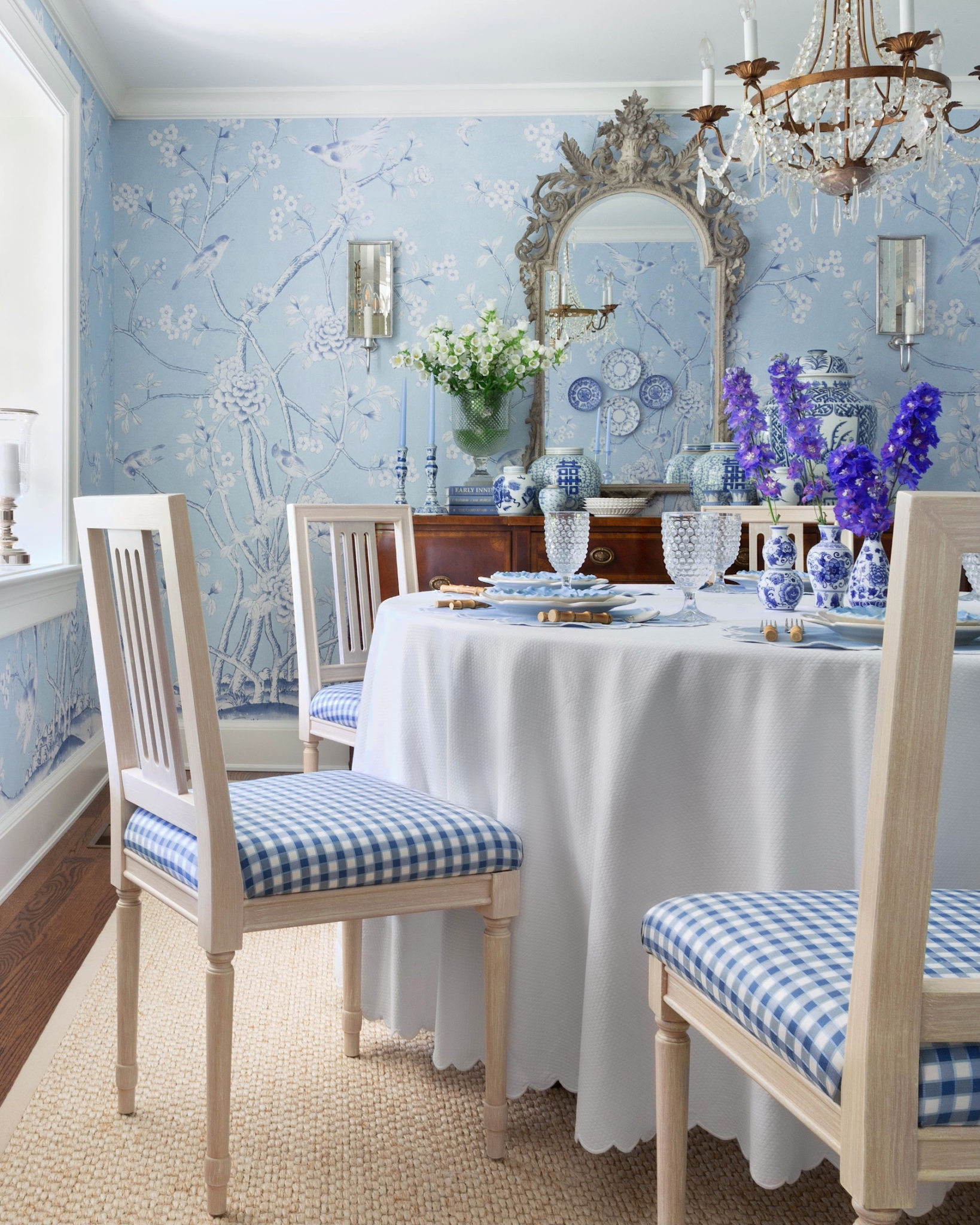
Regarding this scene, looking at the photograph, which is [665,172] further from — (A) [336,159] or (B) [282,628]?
(B) [282,628]

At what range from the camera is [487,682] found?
1612 mm

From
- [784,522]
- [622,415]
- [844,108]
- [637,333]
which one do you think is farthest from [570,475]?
[844,108]

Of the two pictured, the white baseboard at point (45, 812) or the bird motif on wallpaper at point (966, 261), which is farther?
the bird motif on wallpaper at point (966, 261)

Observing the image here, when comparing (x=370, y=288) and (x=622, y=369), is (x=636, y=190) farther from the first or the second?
(x=370, y=288)

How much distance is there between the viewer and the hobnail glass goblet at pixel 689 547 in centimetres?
171

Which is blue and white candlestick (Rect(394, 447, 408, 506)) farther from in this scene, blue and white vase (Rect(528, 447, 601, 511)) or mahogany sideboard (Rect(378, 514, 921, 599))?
blue and white vase (Rect(528, 447, 601, 511))

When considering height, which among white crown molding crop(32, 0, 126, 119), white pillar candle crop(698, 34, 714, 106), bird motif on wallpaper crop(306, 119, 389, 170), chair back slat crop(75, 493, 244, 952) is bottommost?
chair back slat crop(75, 493, 244, 952)

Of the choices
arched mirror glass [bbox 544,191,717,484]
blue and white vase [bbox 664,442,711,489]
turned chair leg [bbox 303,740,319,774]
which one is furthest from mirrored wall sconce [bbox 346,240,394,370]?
turned chair leg [bbox 303,740,319,774]

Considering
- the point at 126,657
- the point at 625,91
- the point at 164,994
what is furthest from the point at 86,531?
the point at 625,91

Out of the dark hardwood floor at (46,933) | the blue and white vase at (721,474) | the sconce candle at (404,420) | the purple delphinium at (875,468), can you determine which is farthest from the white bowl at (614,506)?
the purple delphinium at (875,468)

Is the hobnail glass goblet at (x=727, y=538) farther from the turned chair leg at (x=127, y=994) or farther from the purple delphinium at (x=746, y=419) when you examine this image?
the turned chair leg at (x=127, y=994)

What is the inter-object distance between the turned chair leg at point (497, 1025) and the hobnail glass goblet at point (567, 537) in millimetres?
644

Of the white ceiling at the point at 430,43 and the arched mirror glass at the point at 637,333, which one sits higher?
the white ceiling at the point at 430,43

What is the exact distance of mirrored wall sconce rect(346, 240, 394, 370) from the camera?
4039mm
